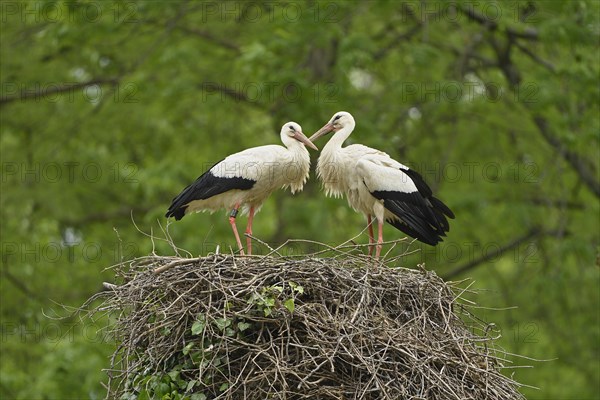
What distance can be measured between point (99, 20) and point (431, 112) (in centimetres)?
537

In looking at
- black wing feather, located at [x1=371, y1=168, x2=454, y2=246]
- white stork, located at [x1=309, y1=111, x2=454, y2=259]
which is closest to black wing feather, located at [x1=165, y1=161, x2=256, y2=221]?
white stork, located at [x1=309, y1=111, x2=454, y2=259]

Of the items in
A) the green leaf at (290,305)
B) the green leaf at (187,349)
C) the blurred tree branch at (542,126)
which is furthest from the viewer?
the blurred tree branch at (542,126)

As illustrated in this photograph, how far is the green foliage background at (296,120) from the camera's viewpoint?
16.2 metres

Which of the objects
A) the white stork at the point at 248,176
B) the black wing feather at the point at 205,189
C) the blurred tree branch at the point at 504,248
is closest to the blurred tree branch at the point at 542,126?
the blurred tree branch at the point at 504,248

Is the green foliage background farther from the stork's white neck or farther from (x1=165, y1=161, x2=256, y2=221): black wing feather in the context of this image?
(x1=165, y1=161, x2=256, y2=221): black wing feather

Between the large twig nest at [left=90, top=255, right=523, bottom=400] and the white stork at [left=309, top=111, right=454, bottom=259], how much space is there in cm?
173

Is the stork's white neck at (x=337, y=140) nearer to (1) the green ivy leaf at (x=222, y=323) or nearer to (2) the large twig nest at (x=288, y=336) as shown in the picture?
(2) the large twig nest at (x=288, y=336)

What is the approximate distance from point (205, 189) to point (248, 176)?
427mm

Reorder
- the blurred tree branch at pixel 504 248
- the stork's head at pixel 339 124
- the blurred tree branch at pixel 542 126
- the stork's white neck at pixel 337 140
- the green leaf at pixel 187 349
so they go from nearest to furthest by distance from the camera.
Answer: the green leaf at pixel 187 349
the stork's white neck at pixel 337 140
the stork's head at pixel 339 124
the blurred tree branch at pixel 542 126
the blurred tree branch at pixel 504 248

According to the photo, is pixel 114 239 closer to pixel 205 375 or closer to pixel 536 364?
pixel 536 364

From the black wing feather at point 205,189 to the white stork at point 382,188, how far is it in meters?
0.88

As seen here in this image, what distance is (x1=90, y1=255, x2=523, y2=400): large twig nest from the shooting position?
767 centimetres

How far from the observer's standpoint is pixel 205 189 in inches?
403

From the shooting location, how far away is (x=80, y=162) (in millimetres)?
19641
